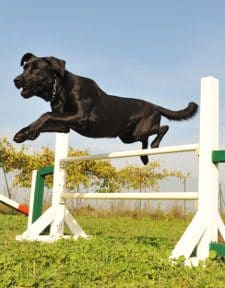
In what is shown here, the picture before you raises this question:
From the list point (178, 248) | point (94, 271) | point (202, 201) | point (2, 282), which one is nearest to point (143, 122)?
point (202, 201)

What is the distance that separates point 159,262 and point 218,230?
2.05 ft

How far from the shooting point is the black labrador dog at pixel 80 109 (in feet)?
12.2

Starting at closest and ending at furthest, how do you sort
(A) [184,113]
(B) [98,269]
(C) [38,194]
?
(B) [98,269], (A) [184,113], (C) [38,194]

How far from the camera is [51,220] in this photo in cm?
505

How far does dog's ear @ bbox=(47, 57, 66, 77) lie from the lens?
155 inches

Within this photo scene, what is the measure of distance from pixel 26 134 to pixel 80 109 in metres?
0.52

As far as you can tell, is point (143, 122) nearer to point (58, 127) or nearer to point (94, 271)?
point (58, 127)

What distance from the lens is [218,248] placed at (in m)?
3.19

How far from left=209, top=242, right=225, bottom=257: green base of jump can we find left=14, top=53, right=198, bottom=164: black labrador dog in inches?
51.2

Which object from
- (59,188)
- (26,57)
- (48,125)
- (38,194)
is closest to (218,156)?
(48,125)

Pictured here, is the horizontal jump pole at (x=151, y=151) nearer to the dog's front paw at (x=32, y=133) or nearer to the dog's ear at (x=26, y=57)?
the dog's front paw at (x=32, y=133)

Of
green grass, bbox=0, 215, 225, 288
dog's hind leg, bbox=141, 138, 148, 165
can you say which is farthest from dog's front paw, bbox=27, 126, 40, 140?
dog's hind leg, bbox=141, 138, 148, 165

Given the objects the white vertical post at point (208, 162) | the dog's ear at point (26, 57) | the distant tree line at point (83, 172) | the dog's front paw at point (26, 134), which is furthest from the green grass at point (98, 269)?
the distant tree line at point (83, 172)

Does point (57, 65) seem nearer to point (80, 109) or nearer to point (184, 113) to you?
point (80, 109)
